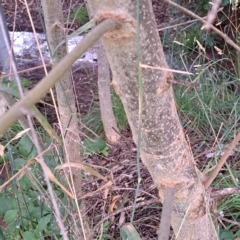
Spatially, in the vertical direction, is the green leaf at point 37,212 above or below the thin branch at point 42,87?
Result: below

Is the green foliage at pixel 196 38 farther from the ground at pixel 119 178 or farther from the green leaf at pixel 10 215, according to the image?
the green leaf at pixel 10 215

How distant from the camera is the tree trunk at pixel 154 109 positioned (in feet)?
1.23

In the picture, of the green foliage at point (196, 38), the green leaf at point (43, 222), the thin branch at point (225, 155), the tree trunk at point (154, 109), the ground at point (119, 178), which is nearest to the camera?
the tree trunk at point (154, 109)

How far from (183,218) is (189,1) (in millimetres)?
1899

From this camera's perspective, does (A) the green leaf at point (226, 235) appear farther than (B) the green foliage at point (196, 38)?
No

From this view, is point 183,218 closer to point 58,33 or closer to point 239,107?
point 58,33

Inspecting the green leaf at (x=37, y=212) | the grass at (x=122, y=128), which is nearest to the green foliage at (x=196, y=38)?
the grass at (x=122, y=128)

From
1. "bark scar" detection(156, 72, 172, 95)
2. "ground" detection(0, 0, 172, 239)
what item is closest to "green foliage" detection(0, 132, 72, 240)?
"ground" detection(0, 0, 172, 239)

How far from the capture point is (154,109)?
0.47 m

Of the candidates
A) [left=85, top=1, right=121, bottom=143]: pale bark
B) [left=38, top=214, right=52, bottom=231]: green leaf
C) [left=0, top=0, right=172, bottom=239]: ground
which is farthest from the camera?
[left=85, top=1, right=121, bottom=143]: pale bark

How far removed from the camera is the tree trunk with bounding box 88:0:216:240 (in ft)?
1.23

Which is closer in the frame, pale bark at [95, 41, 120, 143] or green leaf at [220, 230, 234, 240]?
green leaf at [220, 230, 234, 240]

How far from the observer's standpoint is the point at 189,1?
88.0 inches

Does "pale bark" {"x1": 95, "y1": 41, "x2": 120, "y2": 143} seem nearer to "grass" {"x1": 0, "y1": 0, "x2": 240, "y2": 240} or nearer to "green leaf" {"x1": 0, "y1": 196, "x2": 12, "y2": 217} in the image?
"grass" {"x1": 0, "y1": 0, "x2": 240, "y2": 240}
